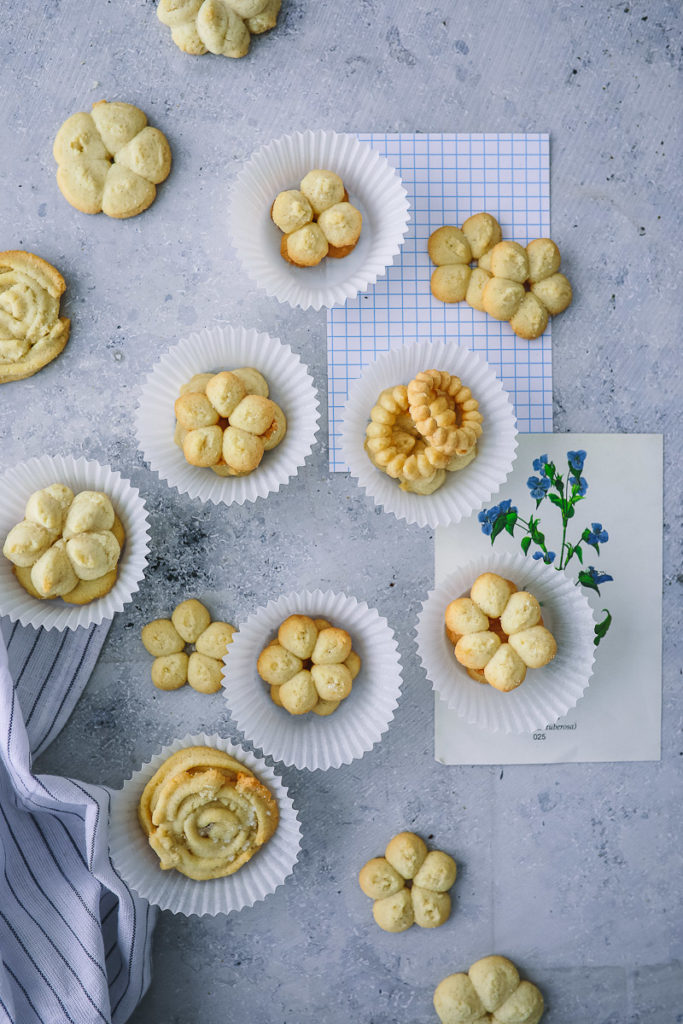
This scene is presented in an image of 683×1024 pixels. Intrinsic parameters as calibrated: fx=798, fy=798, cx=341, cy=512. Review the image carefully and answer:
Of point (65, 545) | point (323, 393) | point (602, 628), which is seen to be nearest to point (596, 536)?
point (602, 628)

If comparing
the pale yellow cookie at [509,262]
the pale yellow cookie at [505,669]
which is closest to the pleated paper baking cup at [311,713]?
the pale yellow cookie at [505,669]

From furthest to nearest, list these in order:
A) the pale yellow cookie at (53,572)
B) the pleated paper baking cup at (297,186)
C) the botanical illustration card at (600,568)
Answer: the botanical illustration card at (600,568) → the pleated paper baking cup at (297,186) → the pale yellow cookie at (53,572)

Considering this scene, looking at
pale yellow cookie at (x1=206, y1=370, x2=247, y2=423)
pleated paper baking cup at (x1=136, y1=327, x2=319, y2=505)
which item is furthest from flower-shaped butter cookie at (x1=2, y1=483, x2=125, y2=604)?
pale yellow cookie at (x1=206, y1=370, x2=247, y2=423)

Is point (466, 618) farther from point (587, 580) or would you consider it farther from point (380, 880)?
point (380, 880)

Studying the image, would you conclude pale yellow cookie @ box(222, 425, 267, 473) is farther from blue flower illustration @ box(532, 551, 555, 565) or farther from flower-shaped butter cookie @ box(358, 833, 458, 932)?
flower-shaped butter cookie @ box(358, 833, 458, 932)

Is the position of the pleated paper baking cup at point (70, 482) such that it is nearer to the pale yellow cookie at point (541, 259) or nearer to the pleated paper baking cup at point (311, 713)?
the pleated paper baking cup at point (311, 713)

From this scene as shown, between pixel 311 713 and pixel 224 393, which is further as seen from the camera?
pixel 311 713

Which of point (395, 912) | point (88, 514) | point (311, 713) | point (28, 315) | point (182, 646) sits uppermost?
point (28, 315)
